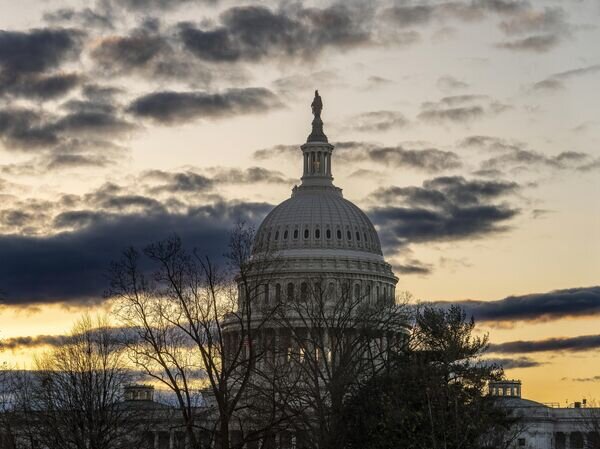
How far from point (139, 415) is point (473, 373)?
3170 centimetres

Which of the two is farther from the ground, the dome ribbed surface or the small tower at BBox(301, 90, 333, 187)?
the small tower at BBox(301, 90, 333, 187)

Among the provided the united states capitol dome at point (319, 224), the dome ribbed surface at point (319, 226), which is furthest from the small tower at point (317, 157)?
the dome ribbed surface at point (319, 226)

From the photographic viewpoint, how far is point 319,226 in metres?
182

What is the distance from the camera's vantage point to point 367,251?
18238cm

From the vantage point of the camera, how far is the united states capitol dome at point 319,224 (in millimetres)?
181125

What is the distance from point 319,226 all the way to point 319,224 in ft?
0.72

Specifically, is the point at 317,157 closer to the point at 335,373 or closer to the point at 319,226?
the point at 319,226

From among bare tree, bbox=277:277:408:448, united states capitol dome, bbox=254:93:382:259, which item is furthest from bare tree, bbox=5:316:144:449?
united states capitol dome, bbox=254:93:382:259

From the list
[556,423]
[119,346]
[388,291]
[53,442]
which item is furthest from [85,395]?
[556,423]

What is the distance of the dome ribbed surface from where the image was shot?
181125 mm

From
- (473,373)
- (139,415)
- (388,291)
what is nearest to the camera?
(473,373)

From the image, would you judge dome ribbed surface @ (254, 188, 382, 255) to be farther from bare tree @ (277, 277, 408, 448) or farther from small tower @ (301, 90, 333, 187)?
bare tree @ (277, 277, 408, 448)

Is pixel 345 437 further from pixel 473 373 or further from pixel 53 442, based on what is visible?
pixel 53 442

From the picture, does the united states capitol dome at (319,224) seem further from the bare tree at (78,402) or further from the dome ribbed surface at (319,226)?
the bare tree at (78,402)
